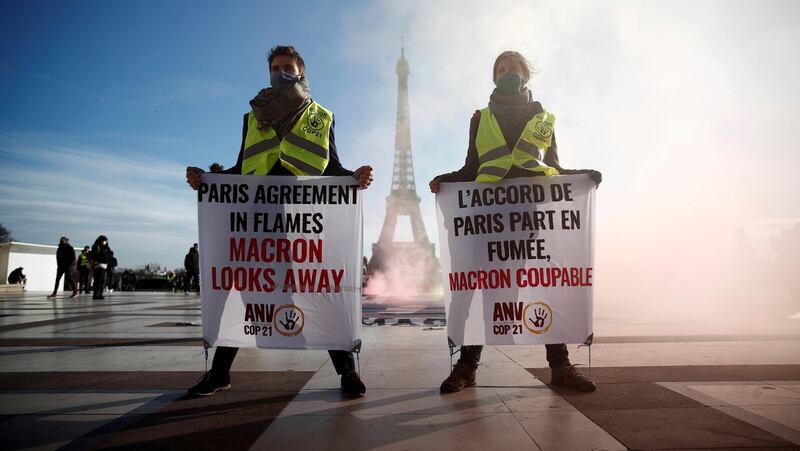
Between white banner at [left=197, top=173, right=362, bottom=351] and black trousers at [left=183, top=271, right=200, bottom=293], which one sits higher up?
white banner at [left=197, top=173, right=362, bottom=351]

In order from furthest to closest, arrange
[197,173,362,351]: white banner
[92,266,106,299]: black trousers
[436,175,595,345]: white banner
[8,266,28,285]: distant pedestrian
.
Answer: [8,266,28,285]: distant pedestrian
[92,266,106,299]: black trousers
[436,175,595,345]: white banner
[197,173,362,351]: white banner

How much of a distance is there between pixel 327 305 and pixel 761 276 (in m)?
14.3

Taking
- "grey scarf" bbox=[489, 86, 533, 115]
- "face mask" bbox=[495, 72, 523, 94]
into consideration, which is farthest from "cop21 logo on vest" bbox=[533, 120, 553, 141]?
"face mask" bbox=[495, 72, 523, 94]

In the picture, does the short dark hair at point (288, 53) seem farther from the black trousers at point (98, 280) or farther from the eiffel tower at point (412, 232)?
the eiffel tower at point (412, 232)

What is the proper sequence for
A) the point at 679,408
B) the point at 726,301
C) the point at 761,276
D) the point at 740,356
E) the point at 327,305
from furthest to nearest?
the point at 761,276 → the point at 726,301 → the point at 740,356 → the point at 327,305 → the point at 679,408

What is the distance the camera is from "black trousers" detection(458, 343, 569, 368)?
2992mm

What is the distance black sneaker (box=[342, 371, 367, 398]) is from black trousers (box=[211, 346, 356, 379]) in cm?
11

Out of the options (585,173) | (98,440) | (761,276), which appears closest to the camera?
(98,440)

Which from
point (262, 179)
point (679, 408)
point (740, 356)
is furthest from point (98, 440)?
point (740, 356)

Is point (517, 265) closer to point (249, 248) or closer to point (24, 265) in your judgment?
point (249, 248)

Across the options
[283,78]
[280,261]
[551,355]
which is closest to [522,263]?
[551,355]

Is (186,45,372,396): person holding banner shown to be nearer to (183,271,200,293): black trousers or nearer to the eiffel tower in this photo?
(183,271,200,293): black trousers

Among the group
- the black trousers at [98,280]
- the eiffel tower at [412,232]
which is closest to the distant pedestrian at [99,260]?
the black trousers at [98,280]

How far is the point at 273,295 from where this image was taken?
304 cm
